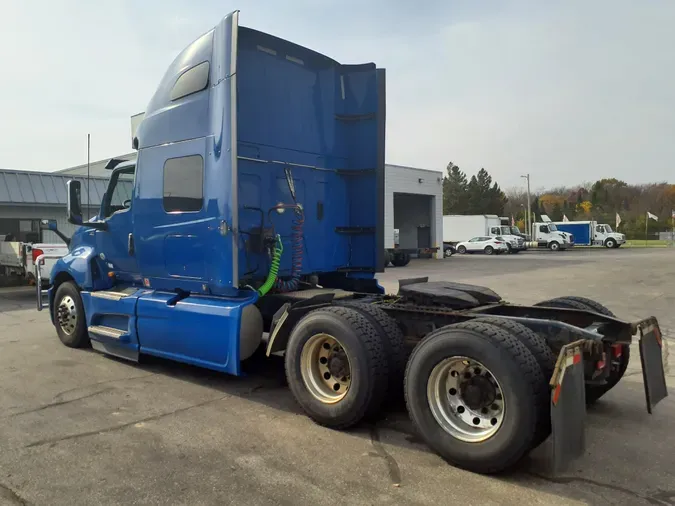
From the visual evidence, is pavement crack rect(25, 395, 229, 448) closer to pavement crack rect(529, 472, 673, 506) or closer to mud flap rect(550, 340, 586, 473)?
pavement crack rect(529, 472, 673, 506)

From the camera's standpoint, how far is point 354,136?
703cm

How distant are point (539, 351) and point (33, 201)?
19.5 meters

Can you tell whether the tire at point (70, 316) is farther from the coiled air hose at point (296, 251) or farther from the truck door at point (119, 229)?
the coiled air hose at point (296, 251)

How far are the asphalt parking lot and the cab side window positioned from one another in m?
2.00

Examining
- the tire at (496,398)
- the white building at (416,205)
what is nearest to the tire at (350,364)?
the tire at (496,398)

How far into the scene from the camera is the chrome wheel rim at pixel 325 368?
15.8ft

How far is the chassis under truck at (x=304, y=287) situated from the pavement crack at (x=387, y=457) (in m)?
0.18

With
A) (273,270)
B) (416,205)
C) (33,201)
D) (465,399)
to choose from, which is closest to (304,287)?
(273,270)

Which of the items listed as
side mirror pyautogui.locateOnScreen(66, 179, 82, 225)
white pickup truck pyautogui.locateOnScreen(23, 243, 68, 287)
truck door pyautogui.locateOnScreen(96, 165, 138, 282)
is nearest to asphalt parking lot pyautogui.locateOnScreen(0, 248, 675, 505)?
truck door pyautogui.locateOnScreen(96, 165, 138, 282)

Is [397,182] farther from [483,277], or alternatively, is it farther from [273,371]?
[273,371]

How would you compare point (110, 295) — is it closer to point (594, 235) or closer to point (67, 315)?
point (67, 315)

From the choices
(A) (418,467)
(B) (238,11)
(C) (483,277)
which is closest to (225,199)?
A: (B) (238,11)

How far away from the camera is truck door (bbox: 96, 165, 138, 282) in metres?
7.20

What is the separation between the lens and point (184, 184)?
6.20 meters
